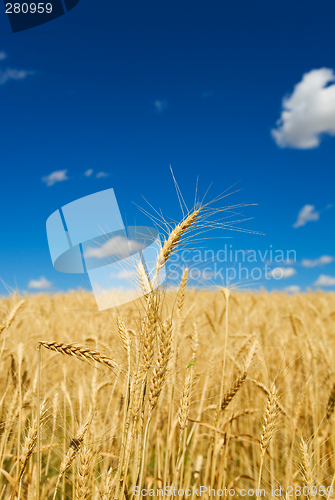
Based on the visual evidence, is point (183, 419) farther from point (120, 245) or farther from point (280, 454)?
point (280, 454)

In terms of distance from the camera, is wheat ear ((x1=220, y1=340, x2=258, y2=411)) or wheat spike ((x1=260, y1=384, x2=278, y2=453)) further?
wheat ear ((x1=220, y1=340, x2=258, y2=411))

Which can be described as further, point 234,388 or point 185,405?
point 234,388

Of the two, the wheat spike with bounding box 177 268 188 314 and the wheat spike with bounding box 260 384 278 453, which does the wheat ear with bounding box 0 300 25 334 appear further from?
the wheat spike with bounding box 260 384 278 453

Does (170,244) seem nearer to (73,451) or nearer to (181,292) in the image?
(181,292)

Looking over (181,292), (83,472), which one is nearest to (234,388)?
(181,292)

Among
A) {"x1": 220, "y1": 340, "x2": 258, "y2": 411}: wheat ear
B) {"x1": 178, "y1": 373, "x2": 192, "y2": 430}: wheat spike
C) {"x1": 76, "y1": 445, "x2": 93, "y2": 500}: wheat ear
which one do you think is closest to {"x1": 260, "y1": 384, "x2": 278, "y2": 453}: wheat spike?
{"x1": 220, "y1": 340, "x2": 258, "y2": 411}: wheat ear

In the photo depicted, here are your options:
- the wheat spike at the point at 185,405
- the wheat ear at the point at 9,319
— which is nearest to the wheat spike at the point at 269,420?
the wheat spike at the point at 185,405

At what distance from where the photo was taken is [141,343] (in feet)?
4.58

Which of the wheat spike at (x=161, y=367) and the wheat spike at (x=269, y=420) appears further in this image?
the wheat spike at (x=269, y=420)

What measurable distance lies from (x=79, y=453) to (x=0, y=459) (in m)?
0.90

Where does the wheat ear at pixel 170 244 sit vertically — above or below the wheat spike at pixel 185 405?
above

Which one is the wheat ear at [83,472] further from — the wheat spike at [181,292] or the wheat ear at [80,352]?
the wheat spike at [181,292]

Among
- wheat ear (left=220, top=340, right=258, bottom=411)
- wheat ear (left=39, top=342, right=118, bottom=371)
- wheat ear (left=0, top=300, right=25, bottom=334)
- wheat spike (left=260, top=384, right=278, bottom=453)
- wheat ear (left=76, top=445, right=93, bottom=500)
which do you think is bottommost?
wheat ear (left=76, top=445, right=93, bottom=500)

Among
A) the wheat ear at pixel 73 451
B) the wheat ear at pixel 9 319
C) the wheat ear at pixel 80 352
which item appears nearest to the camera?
the wheat ear at pixel 80 352
